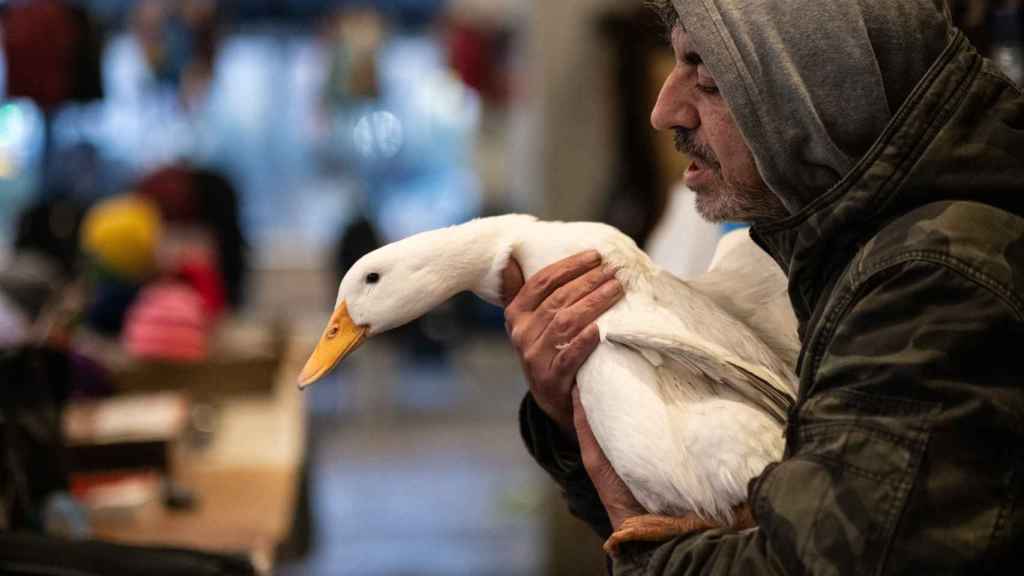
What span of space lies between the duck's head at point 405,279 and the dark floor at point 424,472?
2552 millimetres

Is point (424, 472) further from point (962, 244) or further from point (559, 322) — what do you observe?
point (962, 244)

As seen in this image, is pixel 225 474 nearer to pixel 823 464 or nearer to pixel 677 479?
pixel 677 479

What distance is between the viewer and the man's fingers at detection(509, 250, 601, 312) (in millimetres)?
1532

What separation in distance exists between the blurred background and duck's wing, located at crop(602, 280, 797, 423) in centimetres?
32

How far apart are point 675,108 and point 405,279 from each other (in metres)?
0.41

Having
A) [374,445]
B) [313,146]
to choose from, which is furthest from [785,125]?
[313,146]

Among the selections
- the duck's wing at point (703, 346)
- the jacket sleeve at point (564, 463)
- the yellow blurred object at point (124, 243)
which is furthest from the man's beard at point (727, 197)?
the yellow blurred object at point (124, 243)

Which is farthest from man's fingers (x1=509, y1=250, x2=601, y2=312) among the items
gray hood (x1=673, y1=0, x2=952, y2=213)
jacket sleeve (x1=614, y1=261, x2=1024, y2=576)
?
jacket sleeve (x1=614, y1=261, x2=1024, y2=576)

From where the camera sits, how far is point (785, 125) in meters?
1.23

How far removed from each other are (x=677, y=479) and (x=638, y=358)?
148 mm

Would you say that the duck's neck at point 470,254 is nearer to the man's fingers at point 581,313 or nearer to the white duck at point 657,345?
the white duck at point 657,345

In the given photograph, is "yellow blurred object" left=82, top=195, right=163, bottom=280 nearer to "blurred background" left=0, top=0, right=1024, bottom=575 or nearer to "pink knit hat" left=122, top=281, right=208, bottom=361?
"blurred background" left=0, top=0, right=1024, bottom=575

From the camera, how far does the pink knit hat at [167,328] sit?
13.3ft

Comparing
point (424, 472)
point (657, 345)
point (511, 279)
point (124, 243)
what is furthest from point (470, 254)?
point (424, 472)
